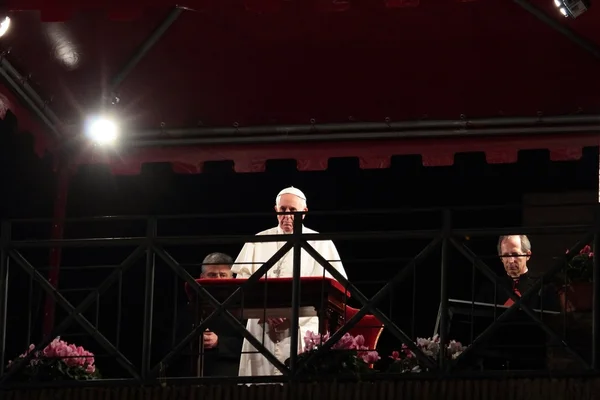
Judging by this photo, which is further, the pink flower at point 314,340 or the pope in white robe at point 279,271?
the pope in white robe at point 279,271

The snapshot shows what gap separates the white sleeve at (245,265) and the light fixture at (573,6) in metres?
2.77

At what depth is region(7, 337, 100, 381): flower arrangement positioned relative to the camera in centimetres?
883

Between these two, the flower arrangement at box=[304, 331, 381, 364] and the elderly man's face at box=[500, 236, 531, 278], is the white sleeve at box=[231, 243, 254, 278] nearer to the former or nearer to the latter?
the flower arrangement at box=[304, 331, 381, 364]

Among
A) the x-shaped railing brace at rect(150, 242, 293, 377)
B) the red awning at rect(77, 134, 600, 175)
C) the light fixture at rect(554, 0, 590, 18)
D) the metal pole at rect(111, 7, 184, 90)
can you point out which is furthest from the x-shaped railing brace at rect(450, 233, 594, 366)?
the metal pole at rect(111, 7, 184, 90)

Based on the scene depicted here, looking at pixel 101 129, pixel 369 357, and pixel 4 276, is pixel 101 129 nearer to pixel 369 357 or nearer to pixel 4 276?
pixel 4 276

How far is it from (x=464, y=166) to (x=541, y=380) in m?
4.31

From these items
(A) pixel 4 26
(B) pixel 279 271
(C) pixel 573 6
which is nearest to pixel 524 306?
(C) pixel 573 6

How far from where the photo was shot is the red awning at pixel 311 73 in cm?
996

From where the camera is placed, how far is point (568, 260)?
8.33m

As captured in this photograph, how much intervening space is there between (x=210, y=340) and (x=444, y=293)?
233cm

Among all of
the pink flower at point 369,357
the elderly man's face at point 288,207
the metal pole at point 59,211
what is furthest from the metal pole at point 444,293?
the metal pole at point 59,211

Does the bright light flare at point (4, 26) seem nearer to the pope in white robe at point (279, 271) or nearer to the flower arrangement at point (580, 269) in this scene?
the pope in white robe at point (279, 271)

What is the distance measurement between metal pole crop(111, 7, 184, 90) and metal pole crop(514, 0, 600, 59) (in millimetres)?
2310

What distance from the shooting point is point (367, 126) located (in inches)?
420
